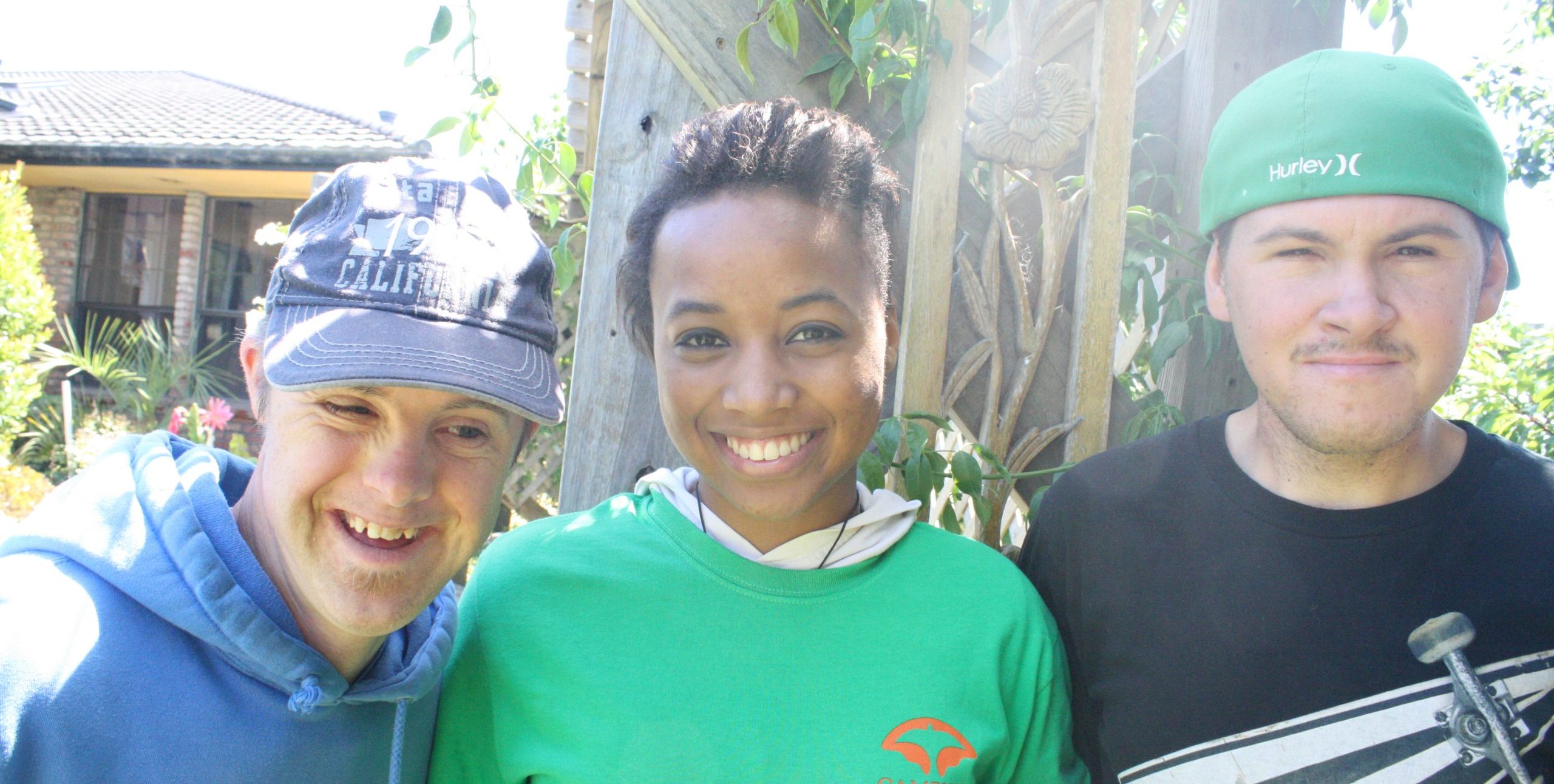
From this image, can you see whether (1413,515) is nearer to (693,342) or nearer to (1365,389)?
(1365,389)

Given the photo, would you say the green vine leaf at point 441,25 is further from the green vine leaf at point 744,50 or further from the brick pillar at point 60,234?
the brick pillar at point 60,234

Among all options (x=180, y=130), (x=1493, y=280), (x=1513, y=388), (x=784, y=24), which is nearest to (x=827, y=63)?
(x=784, y=24)

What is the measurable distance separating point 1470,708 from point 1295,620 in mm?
221

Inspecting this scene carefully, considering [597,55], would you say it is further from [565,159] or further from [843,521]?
[843,521]

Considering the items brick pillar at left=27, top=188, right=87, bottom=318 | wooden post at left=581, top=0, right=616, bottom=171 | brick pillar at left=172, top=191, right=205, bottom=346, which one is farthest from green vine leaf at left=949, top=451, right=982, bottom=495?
brick pillar at left=27, top=188, right=87, bottom=318

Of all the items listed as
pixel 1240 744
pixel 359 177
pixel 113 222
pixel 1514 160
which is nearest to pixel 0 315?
pixel 113 222

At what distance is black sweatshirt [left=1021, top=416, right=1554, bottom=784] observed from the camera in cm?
135

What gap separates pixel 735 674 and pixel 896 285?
38.4 inches

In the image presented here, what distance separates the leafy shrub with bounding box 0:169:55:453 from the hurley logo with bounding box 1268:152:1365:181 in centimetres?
993

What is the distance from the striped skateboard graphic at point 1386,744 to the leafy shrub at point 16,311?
32.7 feet

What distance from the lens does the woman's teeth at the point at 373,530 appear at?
1.28 meters

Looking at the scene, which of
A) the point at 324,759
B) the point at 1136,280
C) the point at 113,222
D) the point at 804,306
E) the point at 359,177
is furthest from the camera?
the point at 113,222

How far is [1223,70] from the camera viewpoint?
84.3 inches

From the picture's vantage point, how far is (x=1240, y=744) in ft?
4.65
